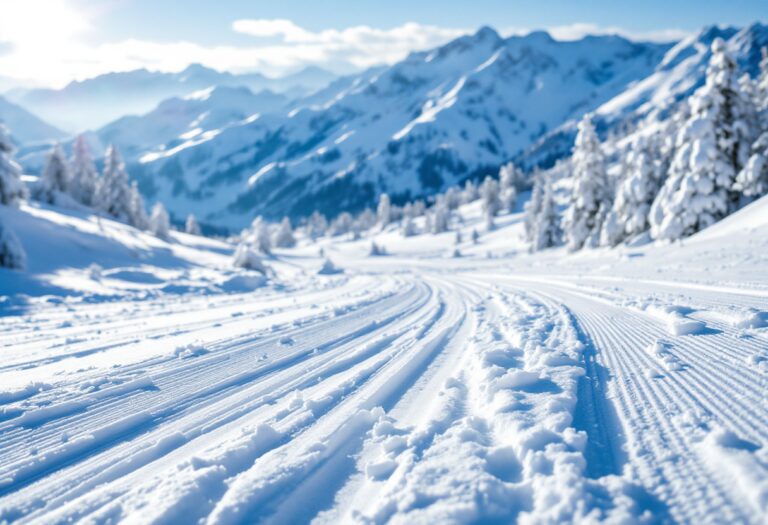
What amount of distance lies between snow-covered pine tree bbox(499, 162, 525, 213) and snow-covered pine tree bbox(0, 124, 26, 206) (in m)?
88.0

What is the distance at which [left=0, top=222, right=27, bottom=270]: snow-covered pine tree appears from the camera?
50.7 ft

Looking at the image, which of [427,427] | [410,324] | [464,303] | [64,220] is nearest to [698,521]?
[427,427]

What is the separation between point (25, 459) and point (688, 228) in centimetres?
2732

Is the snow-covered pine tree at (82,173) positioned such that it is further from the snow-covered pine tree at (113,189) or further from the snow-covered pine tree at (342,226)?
the snow-covered pine tree at (342,226)

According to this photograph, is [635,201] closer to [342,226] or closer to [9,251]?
[9,251]

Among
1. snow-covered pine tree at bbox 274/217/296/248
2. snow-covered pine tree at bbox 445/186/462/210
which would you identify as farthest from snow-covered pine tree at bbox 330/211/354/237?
snow-covered pine tree at bbox 445/186/462/210

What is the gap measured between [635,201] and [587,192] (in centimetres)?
601

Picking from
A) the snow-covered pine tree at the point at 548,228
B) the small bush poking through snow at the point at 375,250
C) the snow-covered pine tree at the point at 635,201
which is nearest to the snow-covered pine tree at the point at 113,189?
the small bush poking through snow at the point at 375,250

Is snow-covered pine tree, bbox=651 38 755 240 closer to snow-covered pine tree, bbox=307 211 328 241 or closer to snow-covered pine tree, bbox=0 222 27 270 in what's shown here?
snow-covered pine tree, bbox=0 222 27 270

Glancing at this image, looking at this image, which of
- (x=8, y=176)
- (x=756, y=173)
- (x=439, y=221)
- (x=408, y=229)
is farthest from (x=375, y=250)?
(x=756, y=173)

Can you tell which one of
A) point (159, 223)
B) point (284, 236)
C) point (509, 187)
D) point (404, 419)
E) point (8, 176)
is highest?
point (509, 187)

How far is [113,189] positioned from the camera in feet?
171

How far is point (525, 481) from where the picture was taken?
2.54 metres

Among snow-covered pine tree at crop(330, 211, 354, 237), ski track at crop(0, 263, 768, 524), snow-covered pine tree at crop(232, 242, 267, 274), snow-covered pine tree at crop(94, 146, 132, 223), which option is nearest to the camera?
ski track at crop(0, 263, 768, 524)
